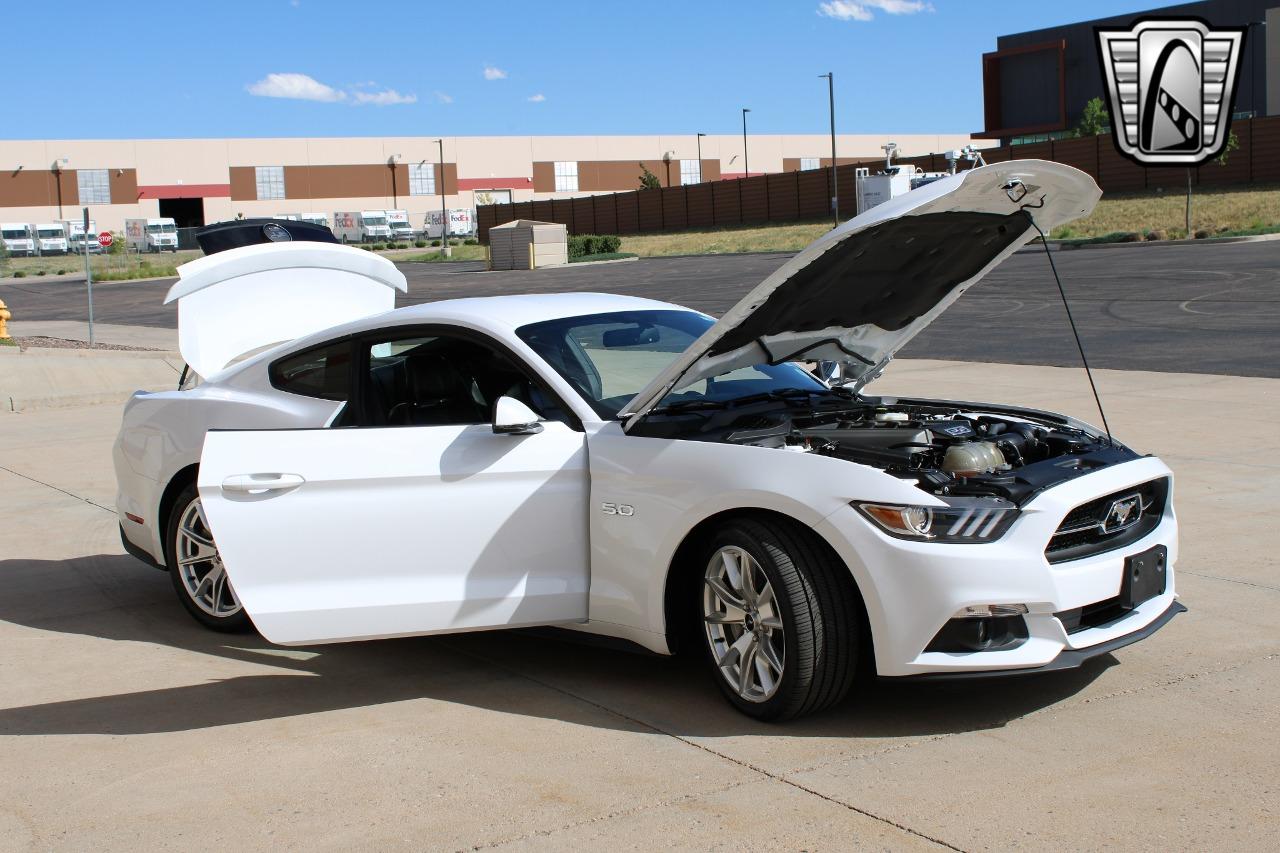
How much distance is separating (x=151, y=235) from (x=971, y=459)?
3354 inches

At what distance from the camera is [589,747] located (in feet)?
14.7

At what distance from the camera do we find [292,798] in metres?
4.16

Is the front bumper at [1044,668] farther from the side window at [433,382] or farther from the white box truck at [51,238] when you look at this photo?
the white box truck at [51,238]

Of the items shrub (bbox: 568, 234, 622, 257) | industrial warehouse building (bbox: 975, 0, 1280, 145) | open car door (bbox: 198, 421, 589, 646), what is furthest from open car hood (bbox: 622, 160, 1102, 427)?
industrial warehouse building (bbox: 975, 0, 1280, 145)

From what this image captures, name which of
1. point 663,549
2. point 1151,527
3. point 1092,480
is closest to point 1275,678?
point 1151,527

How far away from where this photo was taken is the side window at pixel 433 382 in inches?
221

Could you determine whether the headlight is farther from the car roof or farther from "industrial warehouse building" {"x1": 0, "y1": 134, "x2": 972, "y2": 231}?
"industrial warehouse building" {"x1": 0, "y1": 134, "x2": 972, "y2": 231}

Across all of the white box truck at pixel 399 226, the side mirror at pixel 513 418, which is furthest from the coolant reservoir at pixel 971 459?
the white box truck at pixel 399 226

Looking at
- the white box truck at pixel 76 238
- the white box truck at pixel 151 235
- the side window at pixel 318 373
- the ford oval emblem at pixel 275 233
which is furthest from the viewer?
the white box truck at pixel 76 238

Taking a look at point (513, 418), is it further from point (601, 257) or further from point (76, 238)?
point (76, 238)

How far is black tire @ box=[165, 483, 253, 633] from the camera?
20.0ft

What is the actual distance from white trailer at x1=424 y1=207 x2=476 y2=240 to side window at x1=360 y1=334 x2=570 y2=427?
85.3 meters

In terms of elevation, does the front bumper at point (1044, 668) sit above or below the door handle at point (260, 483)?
below

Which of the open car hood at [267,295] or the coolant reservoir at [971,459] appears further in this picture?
the open car hood at [267,295]
